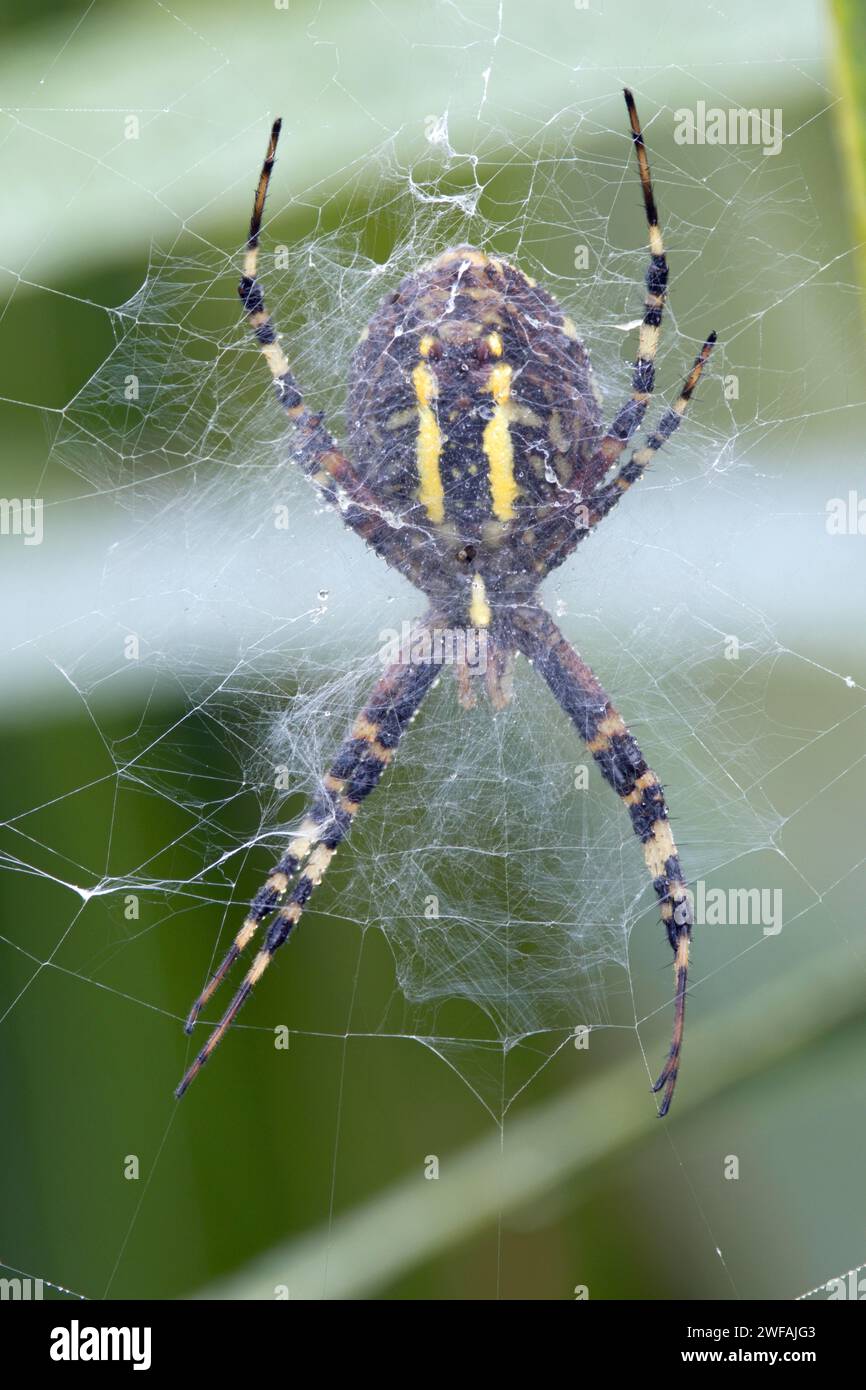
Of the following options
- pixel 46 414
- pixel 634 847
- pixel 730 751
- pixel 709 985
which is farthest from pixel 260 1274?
pixel 46 414

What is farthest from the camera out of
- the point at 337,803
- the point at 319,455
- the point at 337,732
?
the point at 337,732

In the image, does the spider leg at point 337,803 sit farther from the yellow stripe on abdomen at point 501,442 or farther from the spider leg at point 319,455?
the yellow stripe on abdomen at point 501,442

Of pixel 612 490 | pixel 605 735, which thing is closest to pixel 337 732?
pixel 605 735

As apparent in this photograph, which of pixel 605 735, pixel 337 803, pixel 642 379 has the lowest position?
pixel 337 803

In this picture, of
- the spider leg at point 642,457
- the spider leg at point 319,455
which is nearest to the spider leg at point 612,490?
the spider leg at point 642,457

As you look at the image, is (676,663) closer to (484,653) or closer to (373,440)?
(484,653)

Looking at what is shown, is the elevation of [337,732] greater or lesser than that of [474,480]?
lesser

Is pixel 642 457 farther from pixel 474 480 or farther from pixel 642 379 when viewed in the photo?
pixel 474 480

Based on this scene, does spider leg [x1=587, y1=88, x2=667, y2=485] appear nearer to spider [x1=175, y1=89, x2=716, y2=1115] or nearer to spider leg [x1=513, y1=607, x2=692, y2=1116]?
spider [x1=175, y1=89, x2=716, y2=1115]
